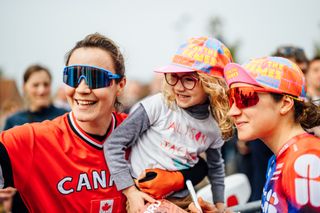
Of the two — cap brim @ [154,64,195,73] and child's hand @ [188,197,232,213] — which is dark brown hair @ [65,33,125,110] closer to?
cap brim @ [154,64,195,73]

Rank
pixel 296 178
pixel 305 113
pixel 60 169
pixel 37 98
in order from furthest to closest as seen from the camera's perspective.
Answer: pixel 37 98, pixel 60 169, pixel 305 113, pixel 296 178

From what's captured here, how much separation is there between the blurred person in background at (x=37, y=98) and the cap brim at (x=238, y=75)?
357cm

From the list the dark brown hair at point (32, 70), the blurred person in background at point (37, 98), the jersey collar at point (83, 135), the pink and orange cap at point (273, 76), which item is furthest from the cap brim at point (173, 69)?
the dark brown hair at point (32, 70)

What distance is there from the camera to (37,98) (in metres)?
5.56

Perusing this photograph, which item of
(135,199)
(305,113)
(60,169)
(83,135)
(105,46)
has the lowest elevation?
(135,199)

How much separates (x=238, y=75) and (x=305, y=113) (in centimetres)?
47

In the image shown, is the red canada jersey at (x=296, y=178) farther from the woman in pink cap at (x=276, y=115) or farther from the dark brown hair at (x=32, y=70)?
the dark brown hair at (x=32, y=70)

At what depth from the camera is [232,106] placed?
2559mm

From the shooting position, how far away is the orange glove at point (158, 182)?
2764mm

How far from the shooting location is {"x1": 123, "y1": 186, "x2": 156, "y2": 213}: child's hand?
270 centimetres

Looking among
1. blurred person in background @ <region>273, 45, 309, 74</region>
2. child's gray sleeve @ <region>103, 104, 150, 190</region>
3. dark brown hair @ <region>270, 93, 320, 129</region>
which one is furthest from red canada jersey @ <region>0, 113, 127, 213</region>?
blurred person in background @ <region>273, 45, 309, 74</region>

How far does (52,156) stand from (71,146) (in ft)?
0.48

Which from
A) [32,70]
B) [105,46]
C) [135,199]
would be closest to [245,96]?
[135,199]

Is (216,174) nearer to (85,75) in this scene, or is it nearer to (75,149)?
(75,149)
